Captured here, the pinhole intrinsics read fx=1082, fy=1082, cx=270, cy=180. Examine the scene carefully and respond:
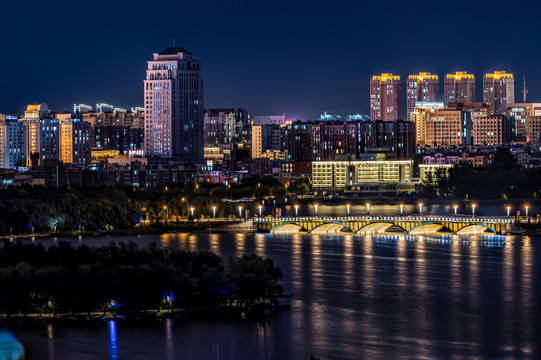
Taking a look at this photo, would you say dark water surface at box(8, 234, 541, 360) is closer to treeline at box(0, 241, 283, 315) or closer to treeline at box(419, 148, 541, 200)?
treeline at box(0, 241, 283, 315)

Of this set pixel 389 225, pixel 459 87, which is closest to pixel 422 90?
pixel 459 87

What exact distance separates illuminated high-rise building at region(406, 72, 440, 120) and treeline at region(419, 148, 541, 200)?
37.6m

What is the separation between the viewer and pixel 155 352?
1300 cm

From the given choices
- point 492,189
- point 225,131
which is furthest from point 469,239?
point 225,131

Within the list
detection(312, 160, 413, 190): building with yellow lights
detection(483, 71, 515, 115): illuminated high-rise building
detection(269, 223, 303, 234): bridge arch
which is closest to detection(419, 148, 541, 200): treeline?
detection(312, 160, 413, 190): building with yellow lights

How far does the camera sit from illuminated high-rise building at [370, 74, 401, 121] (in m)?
79.6

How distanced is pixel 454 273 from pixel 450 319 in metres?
3.82

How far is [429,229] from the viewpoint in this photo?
25.8m

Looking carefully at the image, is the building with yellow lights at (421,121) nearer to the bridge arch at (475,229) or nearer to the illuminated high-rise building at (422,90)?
the illuminated high-rise building at (422,90)

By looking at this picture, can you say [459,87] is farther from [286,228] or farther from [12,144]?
[286,228]

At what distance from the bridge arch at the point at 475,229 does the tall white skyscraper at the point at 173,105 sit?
27.3 metres

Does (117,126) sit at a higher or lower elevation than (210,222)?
higher

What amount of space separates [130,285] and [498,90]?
6977 cm

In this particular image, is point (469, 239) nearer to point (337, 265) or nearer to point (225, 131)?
point (337, 265)
